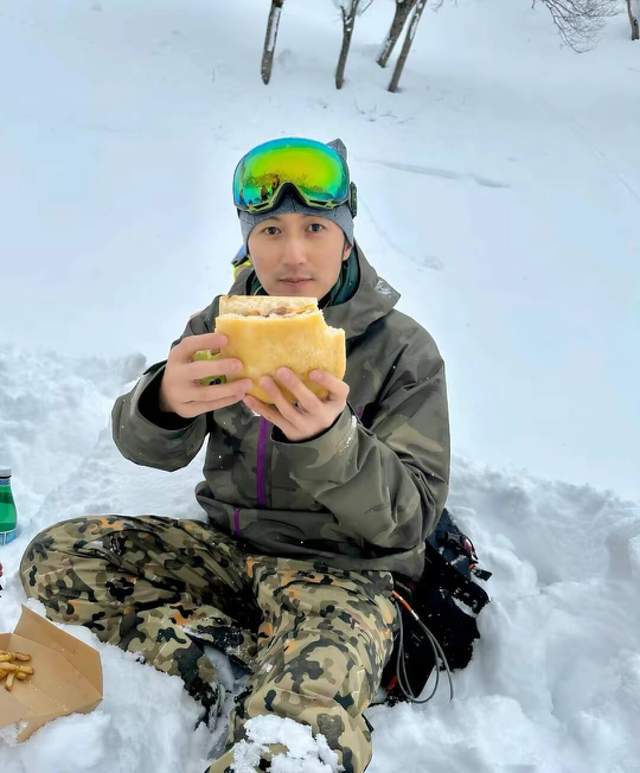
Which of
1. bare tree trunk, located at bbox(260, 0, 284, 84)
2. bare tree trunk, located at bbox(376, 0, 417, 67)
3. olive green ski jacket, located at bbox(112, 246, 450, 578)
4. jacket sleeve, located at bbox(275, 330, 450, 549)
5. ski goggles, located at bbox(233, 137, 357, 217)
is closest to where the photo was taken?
jacket sleeve, located at bbox(275, 330, 450, 549)

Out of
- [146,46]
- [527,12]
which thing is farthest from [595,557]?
[527,12]

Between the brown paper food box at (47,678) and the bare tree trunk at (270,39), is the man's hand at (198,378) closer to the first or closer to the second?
the brown paper food box at (47,678)

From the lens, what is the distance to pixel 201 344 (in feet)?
6.08

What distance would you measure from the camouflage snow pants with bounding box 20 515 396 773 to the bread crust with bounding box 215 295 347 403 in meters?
0.76

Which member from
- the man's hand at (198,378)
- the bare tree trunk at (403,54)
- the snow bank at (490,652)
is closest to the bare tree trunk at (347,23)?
the bare tree trunk at (403,54)

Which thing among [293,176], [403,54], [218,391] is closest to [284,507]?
[218,391]

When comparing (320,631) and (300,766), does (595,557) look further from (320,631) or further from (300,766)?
(300,766)

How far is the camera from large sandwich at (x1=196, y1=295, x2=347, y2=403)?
1.75 meters

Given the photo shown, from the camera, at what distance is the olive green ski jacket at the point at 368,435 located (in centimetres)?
233

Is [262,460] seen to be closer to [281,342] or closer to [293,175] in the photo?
[281,342]

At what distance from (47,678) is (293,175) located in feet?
6.22

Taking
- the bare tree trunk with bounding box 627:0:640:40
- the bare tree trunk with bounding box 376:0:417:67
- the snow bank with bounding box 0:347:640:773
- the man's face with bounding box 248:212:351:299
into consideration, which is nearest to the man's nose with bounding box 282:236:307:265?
the man's face with bounding box 248:212:351:299

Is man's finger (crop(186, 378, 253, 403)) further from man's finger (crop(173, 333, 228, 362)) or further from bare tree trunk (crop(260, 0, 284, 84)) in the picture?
bare tree trunk (crop(260, 0, 284, 84))

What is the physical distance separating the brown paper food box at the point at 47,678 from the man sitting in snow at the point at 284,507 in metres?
0.21
